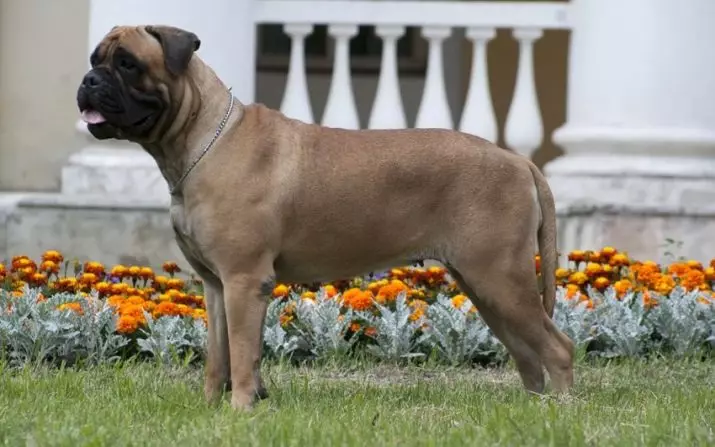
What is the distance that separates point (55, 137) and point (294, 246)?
4.48m

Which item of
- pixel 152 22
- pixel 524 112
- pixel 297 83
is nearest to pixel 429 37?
pixel 524 112

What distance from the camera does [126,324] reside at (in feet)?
23.3

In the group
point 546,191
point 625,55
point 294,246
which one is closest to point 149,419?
point 294,246

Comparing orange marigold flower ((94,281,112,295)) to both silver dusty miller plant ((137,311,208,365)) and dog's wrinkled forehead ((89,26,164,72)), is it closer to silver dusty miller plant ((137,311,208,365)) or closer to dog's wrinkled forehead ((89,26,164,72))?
silver dusty miller plant ((137,311,208,365))

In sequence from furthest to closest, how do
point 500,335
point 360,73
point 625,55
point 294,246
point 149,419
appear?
point 360,73, point 625,55, point 500,335, point 294,246, point 149,419

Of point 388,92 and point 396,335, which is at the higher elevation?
point 388,92

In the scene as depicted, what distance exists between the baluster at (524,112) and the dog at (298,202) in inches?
137

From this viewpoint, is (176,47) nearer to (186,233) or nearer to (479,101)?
(186,233)

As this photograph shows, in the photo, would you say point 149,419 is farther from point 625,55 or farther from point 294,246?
point 625,55

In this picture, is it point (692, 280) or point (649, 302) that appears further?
point (692, 280)

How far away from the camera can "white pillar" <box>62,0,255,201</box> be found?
30.3ft

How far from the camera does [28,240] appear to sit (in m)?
9.38

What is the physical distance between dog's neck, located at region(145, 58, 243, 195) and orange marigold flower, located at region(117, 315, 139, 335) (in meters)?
1.26

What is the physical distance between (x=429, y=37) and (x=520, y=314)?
13.4 ft
